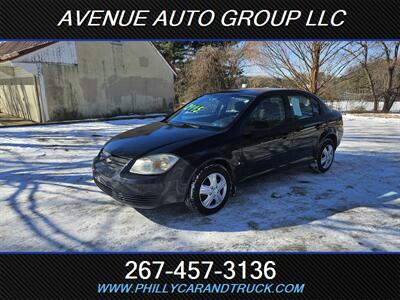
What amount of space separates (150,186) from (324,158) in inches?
134

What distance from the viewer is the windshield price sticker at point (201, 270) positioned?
2.78 metres

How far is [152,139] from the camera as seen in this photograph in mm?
3643

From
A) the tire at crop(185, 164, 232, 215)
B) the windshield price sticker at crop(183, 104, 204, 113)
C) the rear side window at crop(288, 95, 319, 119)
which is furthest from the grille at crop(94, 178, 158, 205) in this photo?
the rear side window at crop(288, 95, 319, 119)

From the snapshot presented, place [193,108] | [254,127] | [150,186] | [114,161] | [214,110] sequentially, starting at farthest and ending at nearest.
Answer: [193,108] < [214,110] < [254,127] < [114,161] < [150,186]

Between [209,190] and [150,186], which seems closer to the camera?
[150,186]

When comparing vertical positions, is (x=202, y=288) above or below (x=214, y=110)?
below

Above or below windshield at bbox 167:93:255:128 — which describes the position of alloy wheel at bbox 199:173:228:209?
below

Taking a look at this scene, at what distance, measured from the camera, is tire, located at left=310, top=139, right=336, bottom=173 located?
5090 mm

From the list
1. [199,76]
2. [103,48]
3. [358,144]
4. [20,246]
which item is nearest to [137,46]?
[103,48]

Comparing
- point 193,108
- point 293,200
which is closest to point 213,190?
point 293,200

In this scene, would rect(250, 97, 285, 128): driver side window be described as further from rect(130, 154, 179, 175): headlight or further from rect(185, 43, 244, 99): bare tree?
rect(185, 43, 244, 99): bare tree

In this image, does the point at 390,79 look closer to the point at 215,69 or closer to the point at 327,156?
the point at 215,69

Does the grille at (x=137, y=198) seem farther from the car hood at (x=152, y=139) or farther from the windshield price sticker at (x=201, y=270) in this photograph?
the windshield price sticker at (x=201, y=270)

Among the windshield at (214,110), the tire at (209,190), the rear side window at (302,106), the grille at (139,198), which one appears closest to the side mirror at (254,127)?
the windshield at (214,110)
